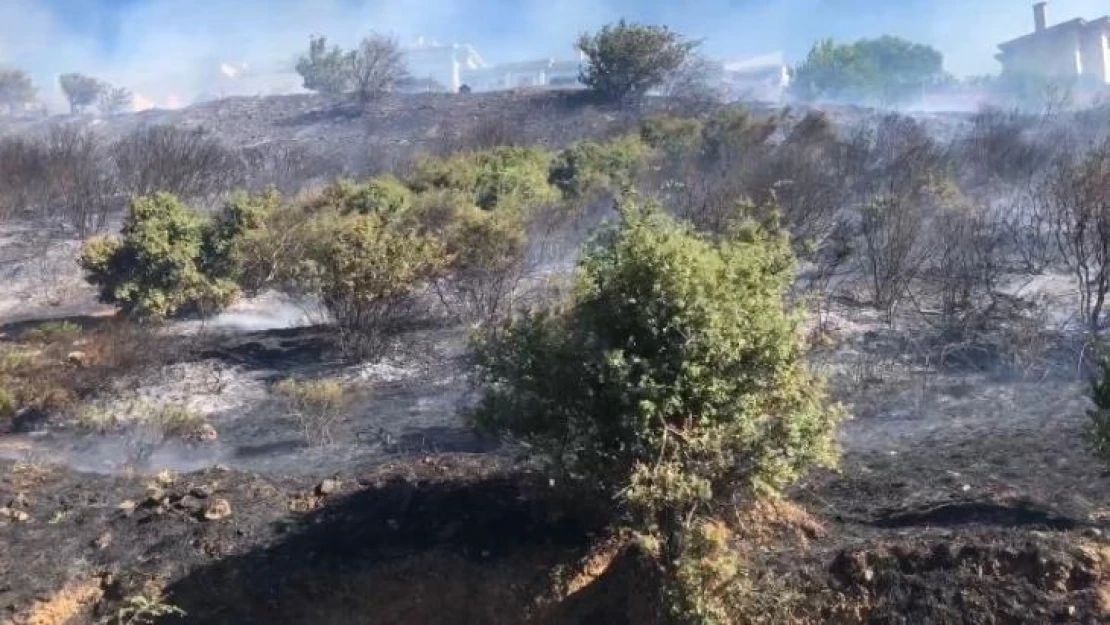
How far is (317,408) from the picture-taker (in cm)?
1045

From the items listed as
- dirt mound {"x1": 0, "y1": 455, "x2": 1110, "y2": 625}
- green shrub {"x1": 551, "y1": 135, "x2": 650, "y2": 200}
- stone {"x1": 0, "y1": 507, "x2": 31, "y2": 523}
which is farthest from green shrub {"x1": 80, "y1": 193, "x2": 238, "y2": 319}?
green shrub {"x1": 551, "y1": 135, "x2": 650, "y2": 200}

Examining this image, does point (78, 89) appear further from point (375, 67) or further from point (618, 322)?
point (618, 322)

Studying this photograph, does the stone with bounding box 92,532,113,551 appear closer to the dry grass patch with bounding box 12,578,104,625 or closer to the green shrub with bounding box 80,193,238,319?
the dry grass patch with bounding box 12,578,104,625

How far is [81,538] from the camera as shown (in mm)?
7426

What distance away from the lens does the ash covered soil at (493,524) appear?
5531 mm

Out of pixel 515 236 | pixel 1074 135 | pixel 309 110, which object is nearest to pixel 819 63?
pixel 309 110

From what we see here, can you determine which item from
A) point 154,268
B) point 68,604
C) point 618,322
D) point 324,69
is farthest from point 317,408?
point 324,69

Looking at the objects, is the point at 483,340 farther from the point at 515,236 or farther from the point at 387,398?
the point at 515,236

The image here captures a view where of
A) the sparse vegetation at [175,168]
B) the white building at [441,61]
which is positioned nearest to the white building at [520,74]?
the white building at [441,61]

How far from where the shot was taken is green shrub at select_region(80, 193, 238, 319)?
15047 millimetres

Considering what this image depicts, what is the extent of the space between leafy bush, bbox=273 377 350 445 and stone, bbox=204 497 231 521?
2.24 m

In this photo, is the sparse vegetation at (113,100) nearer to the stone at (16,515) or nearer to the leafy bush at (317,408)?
the leafy bush at (317,408)

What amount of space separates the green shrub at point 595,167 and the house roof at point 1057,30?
40.2m

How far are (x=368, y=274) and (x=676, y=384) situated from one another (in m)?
7.92
